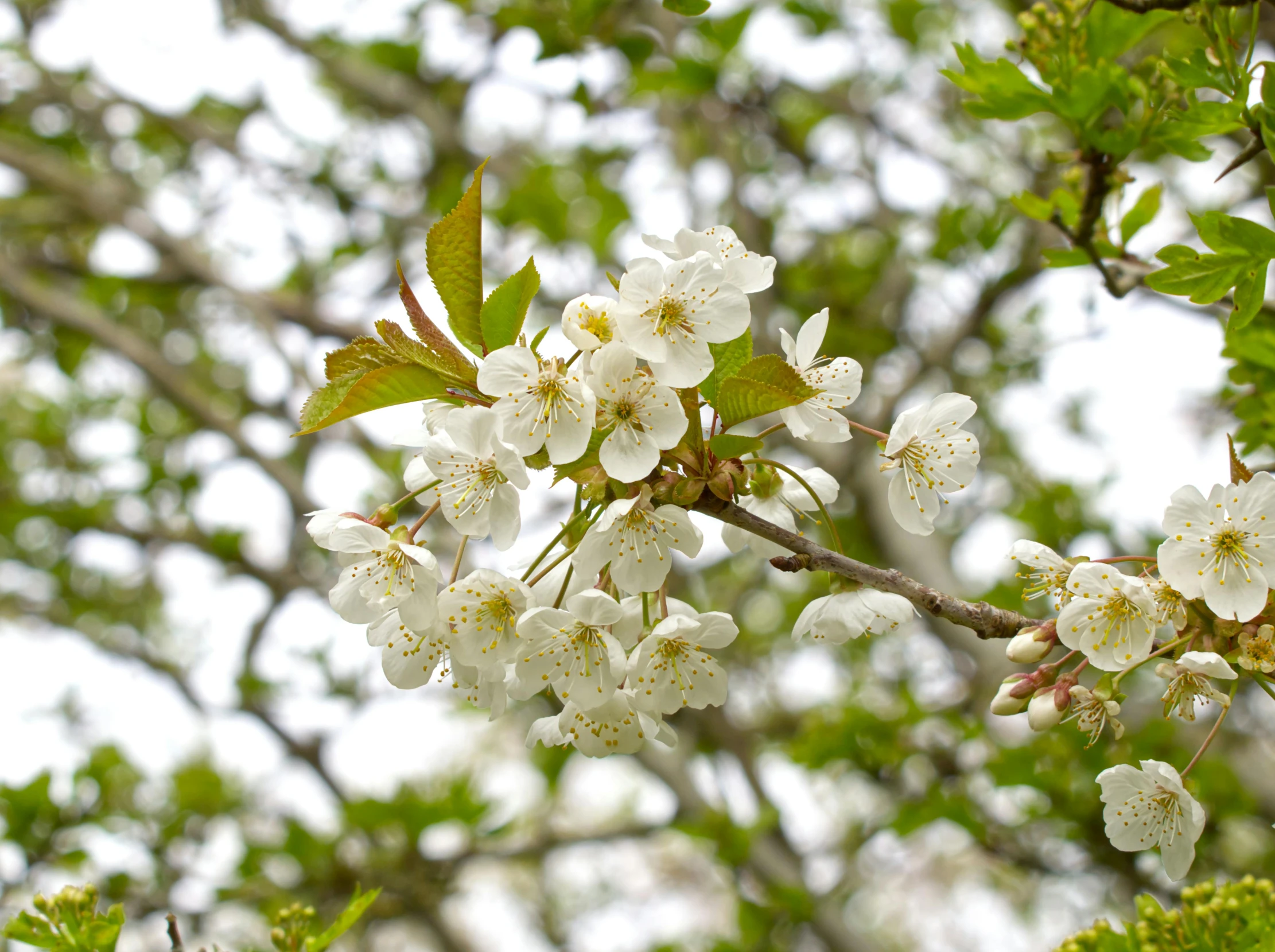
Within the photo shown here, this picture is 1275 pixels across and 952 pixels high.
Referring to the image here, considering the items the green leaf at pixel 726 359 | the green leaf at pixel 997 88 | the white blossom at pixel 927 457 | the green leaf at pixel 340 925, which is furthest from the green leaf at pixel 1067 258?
the green leaf at pixel 340 925

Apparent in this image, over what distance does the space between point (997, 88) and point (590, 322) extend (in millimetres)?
899

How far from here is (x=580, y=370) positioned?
1253 mm

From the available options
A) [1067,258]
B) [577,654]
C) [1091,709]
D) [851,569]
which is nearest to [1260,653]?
[1091,709]

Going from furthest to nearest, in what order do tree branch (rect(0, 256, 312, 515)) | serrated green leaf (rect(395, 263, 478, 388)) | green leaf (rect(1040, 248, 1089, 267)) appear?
tree branch (rect(0, 256, 312, 515)) → green leaf (rect(1040, 248, 1089, 267)) → serrated green leaf (rect(395, 263, 478, 388))

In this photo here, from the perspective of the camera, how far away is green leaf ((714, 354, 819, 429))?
3.87 ft

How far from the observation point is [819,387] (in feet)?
4.68

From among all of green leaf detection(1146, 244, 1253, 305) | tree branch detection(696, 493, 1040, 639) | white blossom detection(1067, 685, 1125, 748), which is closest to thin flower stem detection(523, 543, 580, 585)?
tree branch detection(696, 493, 1040, 639)

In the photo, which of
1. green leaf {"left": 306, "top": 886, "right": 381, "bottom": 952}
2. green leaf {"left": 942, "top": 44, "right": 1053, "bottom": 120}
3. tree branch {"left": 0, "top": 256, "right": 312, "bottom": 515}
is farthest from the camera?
tree branch {"left": 0, "top": 256, "right": 312, "bottom": 515}

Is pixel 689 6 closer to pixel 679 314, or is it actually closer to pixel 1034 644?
pixel 679 314

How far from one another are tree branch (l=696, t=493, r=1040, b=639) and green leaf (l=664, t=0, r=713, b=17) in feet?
2.56

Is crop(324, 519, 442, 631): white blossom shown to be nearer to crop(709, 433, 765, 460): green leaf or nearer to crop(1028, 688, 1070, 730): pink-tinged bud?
crop(709, 433, 765, 460): green leaf

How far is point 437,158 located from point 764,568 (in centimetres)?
287

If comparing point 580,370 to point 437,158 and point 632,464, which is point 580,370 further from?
point 437,158

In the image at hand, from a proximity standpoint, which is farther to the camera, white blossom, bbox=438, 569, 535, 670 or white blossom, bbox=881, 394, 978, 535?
white blossom, bbox=881, 394, 978, 535
